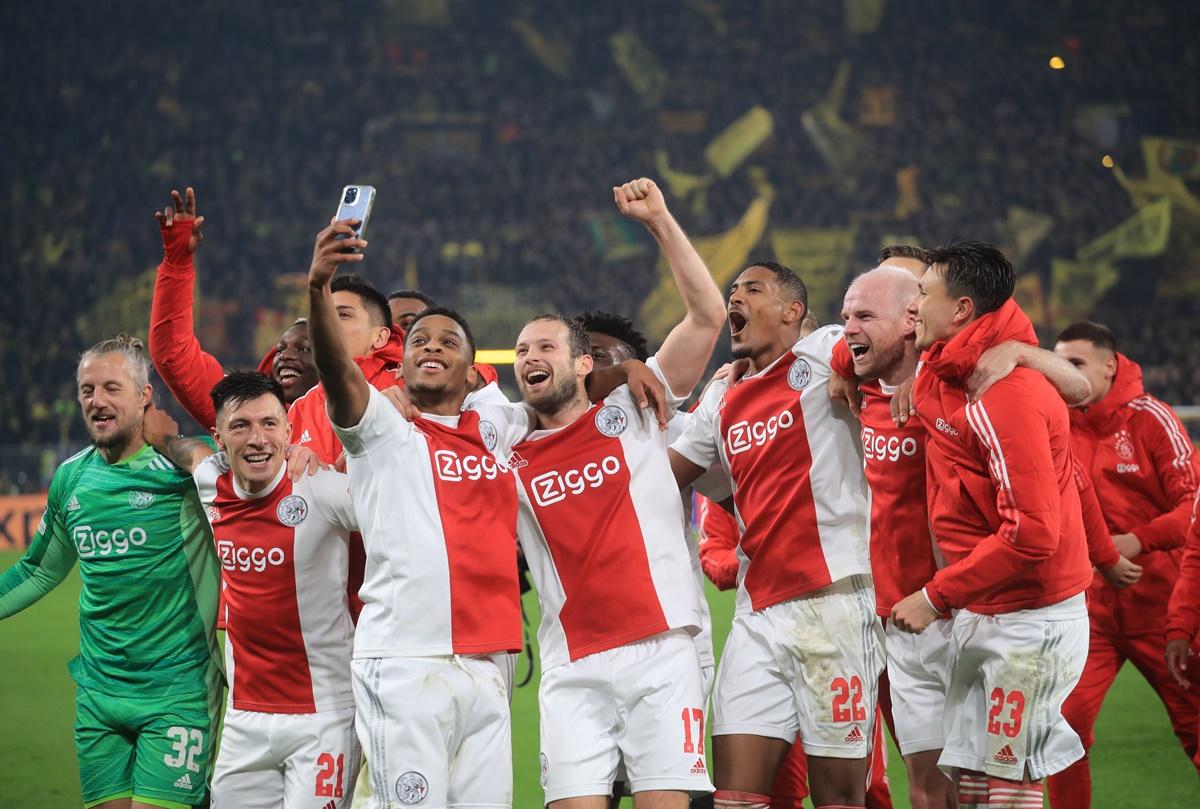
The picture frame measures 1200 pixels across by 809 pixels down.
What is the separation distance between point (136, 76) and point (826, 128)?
54.6ft

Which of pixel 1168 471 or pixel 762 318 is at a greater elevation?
pixel 762 318

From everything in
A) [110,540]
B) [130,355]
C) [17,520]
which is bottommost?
[110,540]

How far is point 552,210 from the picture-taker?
1150 inches

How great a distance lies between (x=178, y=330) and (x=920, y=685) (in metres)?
3.18

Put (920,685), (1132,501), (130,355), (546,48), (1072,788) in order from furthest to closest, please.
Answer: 1. (546,48)
2. (1132,501)
3. (1072,788)
4. (130,355)
5. (920,685)

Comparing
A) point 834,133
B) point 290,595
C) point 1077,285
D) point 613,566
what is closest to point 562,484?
point 613,566

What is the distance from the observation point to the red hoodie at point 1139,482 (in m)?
6.03

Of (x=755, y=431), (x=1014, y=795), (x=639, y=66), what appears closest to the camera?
(x=1014, y=795)

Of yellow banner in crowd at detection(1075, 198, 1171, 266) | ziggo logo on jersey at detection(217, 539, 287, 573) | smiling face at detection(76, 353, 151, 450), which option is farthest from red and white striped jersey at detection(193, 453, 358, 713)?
yellow banner in crowd at detection(1075, 198, 1171, 266)

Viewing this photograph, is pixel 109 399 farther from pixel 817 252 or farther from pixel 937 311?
pixel 817 252

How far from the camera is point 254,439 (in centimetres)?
439

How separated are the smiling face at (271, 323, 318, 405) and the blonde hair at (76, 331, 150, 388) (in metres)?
0.56

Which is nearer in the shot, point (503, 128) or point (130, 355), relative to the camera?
point (130, 355)

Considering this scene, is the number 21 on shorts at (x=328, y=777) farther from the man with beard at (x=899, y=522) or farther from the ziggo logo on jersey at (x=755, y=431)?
the man with beard at (x=899, y=522)
